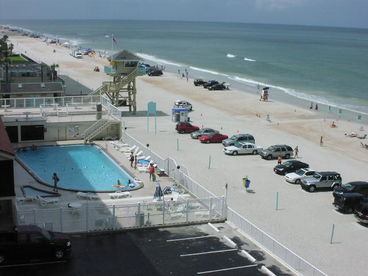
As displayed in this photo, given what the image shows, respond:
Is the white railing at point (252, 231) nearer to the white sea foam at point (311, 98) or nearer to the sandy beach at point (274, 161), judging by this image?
the sandy beach at point (274, 161)

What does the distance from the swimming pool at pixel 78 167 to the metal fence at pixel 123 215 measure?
637cm

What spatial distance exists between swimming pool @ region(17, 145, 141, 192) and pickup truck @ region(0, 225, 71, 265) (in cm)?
1012

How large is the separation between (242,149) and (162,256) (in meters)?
20.6

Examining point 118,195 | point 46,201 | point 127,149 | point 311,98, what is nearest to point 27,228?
point 46,201

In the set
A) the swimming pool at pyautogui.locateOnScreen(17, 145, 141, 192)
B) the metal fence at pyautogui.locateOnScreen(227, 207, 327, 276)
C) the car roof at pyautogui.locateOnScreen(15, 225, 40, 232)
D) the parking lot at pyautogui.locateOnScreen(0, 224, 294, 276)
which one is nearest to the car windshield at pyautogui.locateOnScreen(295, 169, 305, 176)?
the metal fence at pyautogui.locateOnScreen(227, 207, 327, 276)

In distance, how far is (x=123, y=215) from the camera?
23.4 m

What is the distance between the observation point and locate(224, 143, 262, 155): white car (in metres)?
40.4

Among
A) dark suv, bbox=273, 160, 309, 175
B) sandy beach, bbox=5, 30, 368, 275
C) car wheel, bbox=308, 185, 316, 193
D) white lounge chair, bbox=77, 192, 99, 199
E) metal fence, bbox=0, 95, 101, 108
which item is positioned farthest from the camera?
metal fence, bbox=0, 95, 101, 108

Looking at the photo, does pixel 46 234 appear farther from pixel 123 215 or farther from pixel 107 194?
pixel 107 194

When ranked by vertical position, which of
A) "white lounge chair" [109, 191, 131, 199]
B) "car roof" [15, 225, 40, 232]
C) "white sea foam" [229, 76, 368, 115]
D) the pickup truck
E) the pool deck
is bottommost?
"white sea foam" [229, 76, 368, 115]

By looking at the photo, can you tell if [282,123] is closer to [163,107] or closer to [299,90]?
[163,107]

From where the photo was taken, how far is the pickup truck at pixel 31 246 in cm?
1914

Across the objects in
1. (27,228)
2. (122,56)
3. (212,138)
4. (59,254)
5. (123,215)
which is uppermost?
(122,56)

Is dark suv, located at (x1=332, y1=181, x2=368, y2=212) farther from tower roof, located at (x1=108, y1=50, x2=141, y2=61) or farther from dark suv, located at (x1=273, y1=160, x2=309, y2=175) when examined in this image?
tower roof, located at (x1=108, y1=50, x2=141, y2=61)
